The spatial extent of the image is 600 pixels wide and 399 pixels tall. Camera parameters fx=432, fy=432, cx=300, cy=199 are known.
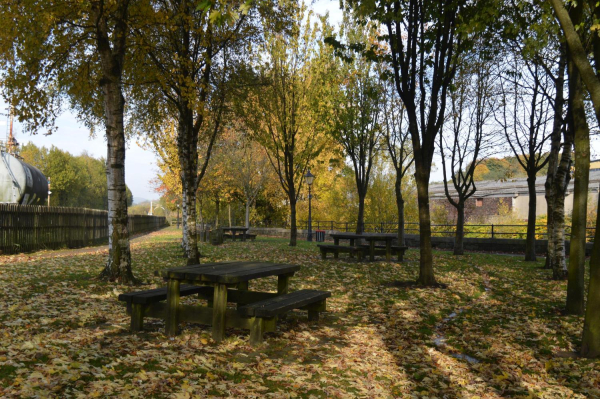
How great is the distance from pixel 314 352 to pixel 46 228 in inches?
697

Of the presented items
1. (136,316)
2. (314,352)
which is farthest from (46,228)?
(314,352)

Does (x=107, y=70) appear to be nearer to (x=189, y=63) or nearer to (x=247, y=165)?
(x=189, y=63)

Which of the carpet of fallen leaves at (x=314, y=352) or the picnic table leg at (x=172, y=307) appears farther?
the picnic table leg at (x=172, y=307)

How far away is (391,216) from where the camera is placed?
99.9ft

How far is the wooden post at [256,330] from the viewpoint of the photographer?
526 centimetres

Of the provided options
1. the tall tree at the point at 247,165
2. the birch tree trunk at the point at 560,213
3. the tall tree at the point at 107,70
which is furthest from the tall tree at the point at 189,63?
the tall tree at the point at 247,165

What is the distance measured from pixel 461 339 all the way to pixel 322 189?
2955 centimetres

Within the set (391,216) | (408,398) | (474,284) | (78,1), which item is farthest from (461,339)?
(391,216)

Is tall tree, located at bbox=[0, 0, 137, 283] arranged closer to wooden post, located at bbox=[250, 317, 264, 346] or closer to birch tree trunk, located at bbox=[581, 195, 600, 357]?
wooden post, located at bbox=[250, 317, 264, 346]

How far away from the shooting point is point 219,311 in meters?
5.35

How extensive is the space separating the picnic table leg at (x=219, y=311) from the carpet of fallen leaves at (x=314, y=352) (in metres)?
0.15

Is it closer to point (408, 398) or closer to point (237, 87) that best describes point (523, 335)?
point (408, 398)

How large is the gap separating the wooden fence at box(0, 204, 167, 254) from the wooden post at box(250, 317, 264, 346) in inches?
581

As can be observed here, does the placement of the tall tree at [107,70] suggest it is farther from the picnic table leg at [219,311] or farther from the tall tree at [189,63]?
the picnic table leg at [219,311]
